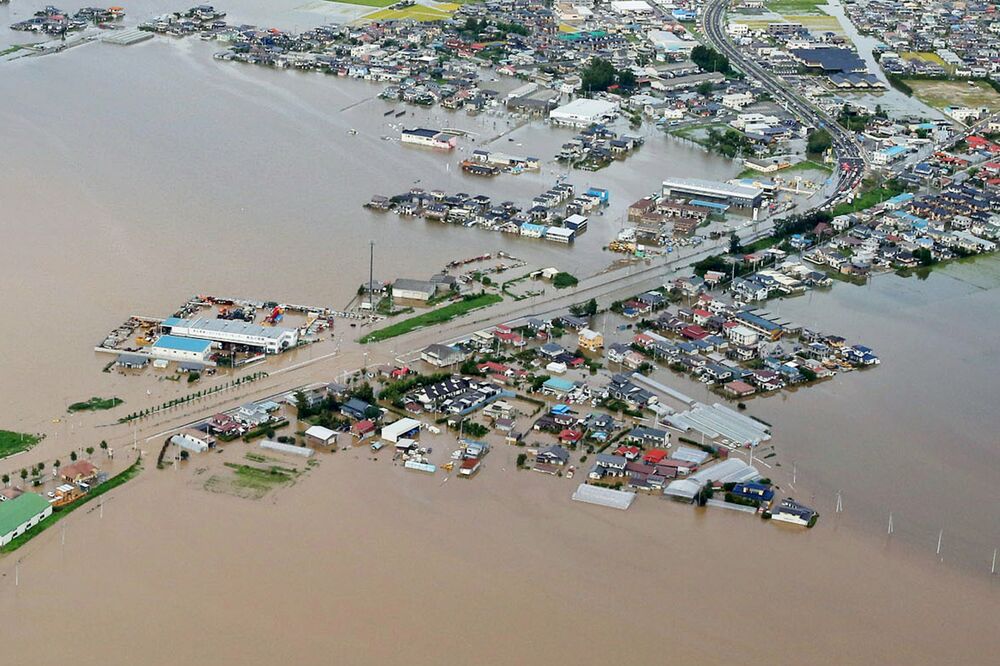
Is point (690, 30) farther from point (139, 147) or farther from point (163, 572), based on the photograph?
point (163, 572)

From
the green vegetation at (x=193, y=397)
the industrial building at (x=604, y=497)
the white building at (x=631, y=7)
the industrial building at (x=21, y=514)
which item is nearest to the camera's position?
the industrial building at (x=21, y=514)

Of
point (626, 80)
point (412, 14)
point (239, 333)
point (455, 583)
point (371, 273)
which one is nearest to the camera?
point (455, 583)

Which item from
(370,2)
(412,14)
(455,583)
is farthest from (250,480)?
(370,2)

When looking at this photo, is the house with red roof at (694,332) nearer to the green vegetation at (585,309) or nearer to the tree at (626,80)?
the green vegetation at (585,309)

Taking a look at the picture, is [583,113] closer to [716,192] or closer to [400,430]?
[716,192]

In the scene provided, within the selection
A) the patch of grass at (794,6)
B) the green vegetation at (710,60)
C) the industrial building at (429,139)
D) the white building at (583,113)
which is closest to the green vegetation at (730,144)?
the white building at (583,113)

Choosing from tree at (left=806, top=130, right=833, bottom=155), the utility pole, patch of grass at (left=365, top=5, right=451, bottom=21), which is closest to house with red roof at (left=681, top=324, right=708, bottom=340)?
the utility pole
